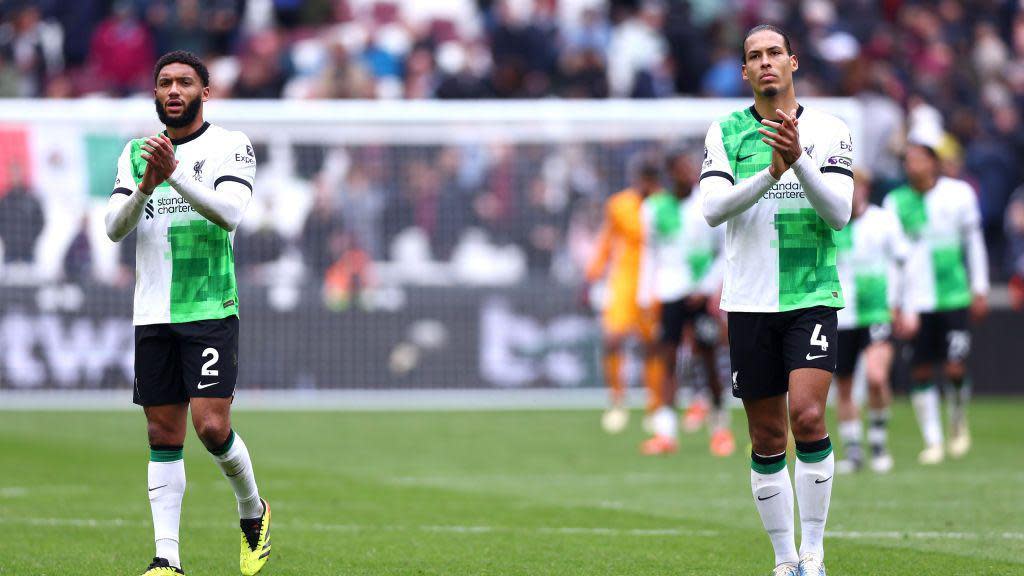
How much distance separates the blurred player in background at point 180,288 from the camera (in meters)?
7.80

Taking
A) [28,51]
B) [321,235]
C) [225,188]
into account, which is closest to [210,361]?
[225,188]

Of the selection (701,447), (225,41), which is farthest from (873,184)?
(225,41)

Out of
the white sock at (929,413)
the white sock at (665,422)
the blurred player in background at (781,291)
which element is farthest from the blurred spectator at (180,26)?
the blurred player in background at (781,291)

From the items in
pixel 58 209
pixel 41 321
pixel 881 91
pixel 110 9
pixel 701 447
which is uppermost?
pixel 110 9

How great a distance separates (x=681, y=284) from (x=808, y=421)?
8259 millimetres

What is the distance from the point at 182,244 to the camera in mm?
7875

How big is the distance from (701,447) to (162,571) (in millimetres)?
8980

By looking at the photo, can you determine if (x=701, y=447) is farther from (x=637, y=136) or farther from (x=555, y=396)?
(x=637, y=136)

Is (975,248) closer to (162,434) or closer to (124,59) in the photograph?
(162,434)

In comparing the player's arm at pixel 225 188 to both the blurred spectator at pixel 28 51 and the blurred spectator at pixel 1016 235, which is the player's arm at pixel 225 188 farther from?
the blurred spectator at pixel 28 51

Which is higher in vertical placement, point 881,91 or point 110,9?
point 110,9

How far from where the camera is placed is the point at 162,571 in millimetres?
7625

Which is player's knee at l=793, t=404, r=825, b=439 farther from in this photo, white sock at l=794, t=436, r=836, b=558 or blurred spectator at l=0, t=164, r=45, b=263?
blurred spectator at l=0, t=164, r=45, b=263

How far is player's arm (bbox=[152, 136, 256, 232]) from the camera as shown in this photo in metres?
7.49
